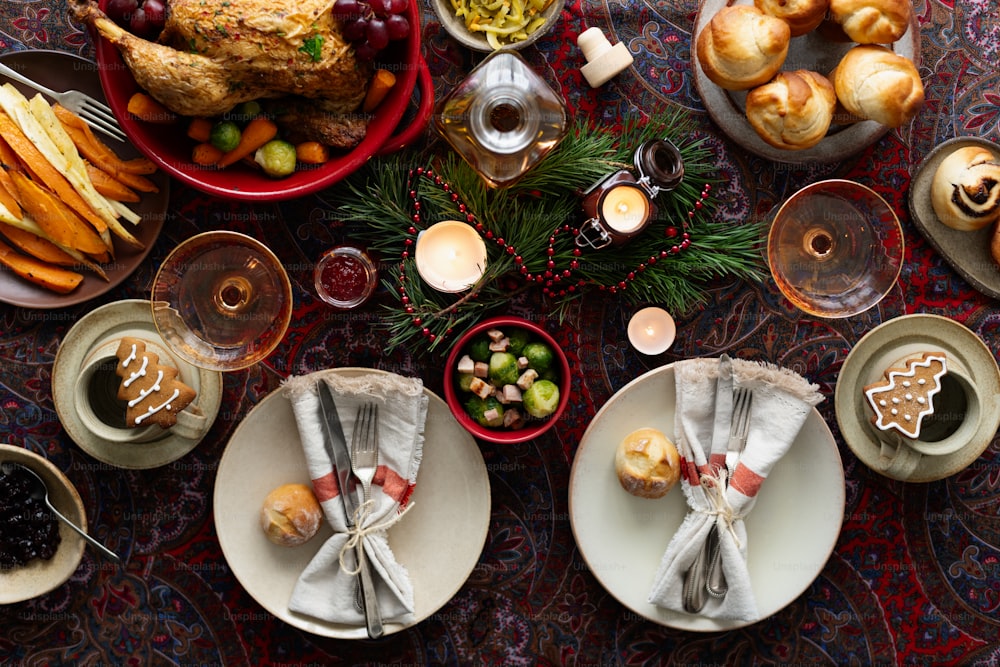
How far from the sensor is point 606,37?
176 cm

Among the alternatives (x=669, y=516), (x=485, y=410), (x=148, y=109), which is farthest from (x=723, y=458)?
(x=148, y=109)

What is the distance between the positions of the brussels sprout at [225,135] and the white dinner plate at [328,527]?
53cm

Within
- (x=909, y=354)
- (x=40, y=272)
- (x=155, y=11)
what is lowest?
(x=909, y=354)

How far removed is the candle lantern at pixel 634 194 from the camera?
5.23 feet

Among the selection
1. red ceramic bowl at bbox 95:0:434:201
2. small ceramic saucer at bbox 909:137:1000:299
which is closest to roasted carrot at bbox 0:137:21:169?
red ceramic bowl at bbox 95:0:434:201

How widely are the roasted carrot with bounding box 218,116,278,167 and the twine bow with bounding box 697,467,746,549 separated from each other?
121 centimetres

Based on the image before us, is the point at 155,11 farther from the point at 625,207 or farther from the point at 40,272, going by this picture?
the point at 625,207

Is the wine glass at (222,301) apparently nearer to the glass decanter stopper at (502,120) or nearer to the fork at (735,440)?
the glass decanter stopper at (502,120)

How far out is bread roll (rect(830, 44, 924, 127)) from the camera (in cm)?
156

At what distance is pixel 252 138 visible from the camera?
1.56m

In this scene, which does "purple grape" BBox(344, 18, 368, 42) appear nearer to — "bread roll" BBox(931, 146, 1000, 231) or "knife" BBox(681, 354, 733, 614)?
"knife" BBox(681, 354, 733, 614)

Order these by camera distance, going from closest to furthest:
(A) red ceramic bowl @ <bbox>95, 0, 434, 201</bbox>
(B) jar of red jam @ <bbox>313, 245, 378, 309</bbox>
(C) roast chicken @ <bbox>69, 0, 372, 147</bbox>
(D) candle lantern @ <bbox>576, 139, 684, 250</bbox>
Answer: (C) roast chicken @ <bbox>69, 0, 372, 147</bbox>
(A) red ceramic bowl @ <bbox>95, 0, 434, 201</bbox>
(D) candle lantern @ <bbox>576, 139, 684, 250</bbox>
(B) jar of red jam @ <bbox>313, 245, 378, 309</bbox>

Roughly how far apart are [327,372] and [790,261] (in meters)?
1.05

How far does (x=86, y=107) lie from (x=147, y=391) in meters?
0.65
